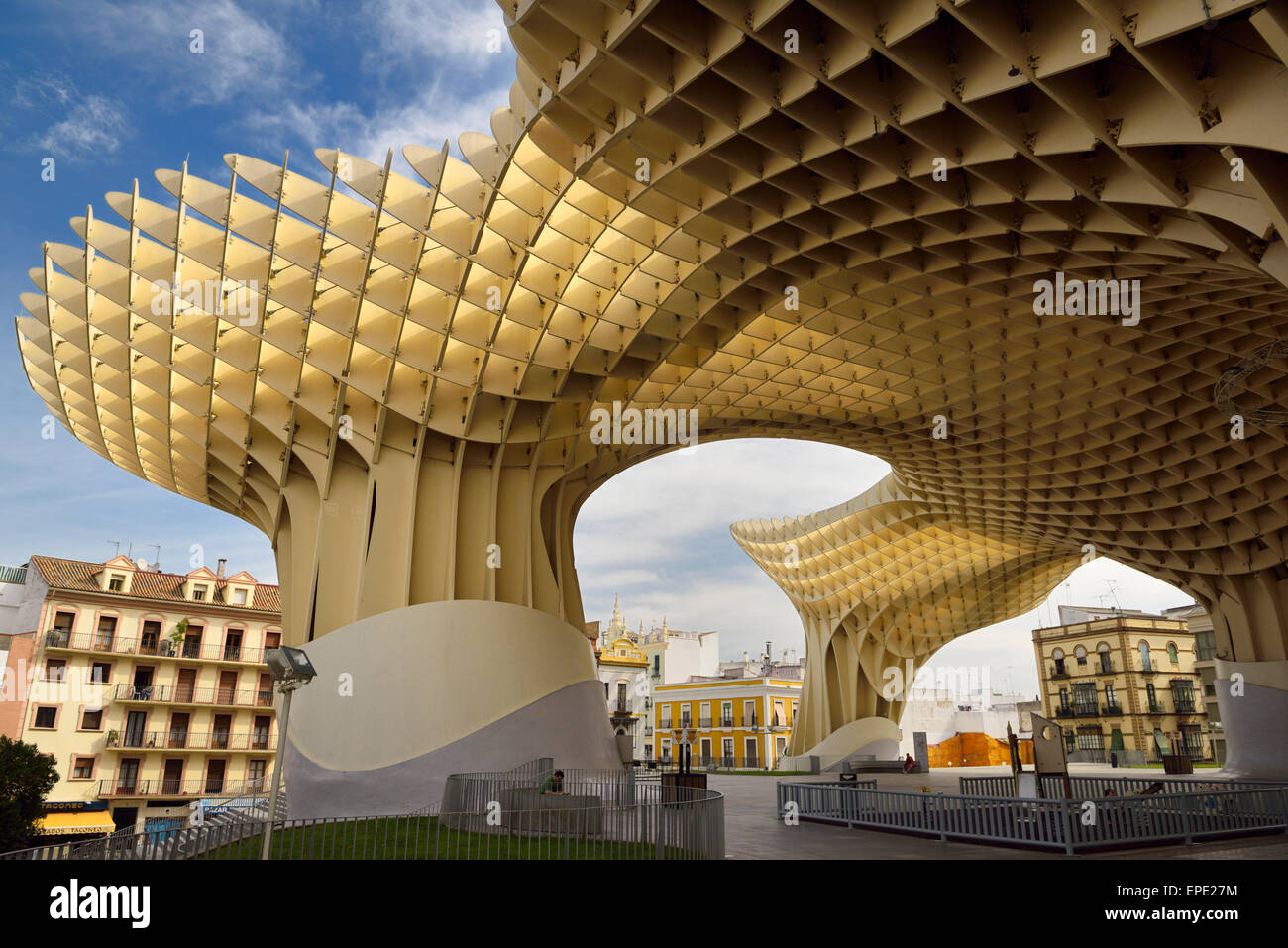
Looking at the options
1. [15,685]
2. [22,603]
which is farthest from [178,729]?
[22,603]

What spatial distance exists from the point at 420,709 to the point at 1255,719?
38118 millimetres

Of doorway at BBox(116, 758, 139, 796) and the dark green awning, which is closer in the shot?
doorway at BBox(116, 758, 139, 796)

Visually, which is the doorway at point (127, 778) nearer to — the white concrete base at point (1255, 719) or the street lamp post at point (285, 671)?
the street lamp post at point (285, 671)

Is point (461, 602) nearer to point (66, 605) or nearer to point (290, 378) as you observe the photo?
point (290, 378)

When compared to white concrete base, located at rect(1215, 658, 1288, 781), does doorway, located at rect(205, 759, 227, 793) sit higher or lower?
lower

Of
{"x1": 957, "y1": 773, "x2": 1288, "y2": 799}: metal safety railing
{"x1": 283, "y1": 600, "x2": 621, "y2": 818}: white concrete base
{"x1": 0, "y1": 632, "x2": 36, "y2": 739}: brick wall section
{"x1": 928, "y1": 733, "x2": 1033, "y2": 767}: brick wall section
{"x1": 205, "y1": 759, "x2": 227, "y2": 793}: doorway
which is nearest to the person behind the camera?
{"x1": 957, "y1": 773, "x2": 1288, "y2": 799}: metal safety railing

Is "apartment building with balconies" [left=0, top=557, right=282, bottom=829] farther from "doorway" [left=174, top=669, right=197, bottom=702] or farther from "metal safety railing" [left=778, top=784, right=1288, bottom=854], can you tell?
"metal safety railing" [left=778, top=784, right=1288, bottom=854]

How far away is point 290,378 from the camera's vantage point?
25.1 metres

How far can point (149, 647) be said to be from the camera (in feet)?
161

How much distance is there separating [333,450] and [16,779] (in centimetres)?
1337

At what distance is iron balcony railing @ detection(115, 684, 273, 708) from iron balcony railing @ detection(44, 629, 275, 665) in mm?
1866

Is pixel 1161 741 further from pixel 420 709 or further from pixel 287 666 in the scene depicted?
pixel 287 666

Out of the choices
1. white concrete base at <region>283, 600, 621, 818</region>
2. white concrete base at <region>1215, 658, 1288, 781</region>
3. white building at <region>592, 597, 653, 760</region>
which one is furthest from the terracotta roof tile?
white concrete base at <region>1215, 658, 1288, 781</region>

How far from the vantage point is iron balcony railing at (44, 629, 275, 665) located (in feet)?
152
